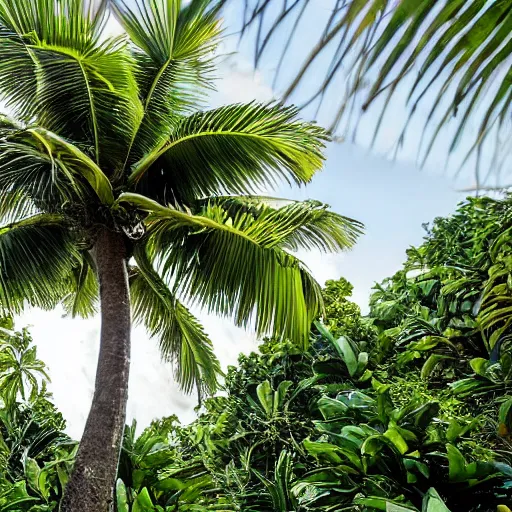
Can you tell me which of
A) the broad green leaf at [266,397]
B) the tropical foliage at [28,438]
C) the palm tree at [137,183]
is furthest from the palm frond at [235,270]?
the tropical foliage at [28,438]

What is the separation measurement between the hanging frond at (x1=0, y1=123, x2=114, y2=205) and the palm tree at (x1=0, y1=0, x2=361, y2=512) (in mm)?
13

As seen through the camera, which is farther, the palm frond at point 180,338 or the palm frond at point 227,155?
the palm frond at point 180,338

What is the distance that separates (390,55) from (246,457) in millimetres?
2717

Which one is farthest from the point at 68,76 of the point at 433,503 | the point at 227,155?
the point at 433,503

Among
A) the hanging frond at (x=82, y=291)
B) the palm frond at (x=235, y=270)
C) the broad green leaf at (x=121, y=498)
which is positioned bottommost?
the broad green leaf at (x=121, y=498)

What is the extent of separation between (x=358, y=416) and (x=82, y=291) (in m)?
3.64

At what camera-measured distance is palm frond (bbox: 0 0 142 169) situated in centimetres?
352

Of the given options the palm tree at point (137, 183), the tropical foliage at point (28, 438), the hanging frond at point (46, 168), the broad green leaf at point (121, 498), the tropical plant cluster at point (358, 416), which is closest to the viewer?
the tropical plant cluster at point (358, 416)

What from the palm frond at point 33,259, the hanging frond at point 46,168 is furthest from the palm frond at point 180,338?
the hanging frond at point 46,168

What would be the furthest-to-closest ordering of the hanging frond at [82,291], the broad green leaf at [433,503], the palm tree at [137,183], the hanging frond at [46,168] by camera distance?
the hanging frond at [82,291]
the palm tree at [137,183]
the hanging frond at [46,168]
the broad green leaf at [433,503]

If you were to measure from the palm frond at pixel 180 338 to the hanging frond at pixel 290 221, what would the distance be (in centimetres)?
92

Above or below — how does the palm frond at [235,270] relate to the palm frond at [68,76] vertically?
below

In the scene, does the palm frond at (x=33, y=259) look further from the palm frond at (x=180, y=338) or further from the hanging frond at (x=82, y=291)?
the palm frond at (x=180, y=338)

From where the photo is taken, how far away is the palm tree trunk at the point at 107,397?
2.77m
